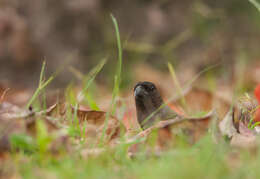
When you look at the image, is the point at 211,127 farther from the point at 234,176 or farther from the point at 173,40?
the point at 173,40

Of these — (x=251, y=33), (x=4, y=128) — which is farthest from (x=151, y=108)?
(x=251, y=33)

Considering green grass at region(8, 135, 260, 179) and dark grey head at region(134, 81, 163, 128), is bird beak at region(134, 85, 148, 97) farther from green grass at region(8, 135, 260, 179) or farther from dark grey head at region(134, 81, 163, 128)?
green grass at region(8, 135, 260, 179)

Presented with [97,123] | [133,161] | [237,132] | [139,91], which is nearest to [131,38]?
[139,91]

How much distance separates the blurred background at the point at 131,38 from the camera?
5.52m

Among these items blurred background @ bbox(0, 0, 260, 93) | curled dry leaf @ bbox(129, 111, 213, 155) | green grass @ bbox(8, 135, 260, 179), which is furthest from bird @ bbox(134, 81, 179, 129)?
blurred background @ bbox(0, 0, 260, 93)

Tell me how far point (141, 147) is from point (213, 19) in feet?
16.2

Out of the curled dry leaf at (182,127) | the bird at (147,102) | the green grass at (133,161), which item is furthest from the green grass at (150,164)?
the bird at (147,102)

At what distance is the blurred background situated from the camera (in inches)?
217

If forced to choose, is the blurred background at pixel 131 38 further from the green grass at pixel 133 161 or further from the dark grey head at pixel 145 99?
the green grass at pixel 133 161

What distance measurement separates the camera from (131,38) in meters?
6.01

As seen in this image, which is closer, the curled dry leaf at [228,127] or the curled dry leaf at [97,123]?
the curled dry leaf at [228,127]

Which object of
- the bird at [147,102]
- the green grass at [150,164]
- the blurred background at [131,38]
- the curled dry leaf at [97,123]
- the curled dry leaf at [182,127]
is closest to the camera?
the green grass at [150,164]

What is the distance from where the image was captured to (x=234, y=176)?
1461 millimetres

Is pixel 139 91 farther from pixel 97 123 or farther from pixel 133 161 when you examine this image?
pixel 133 161
